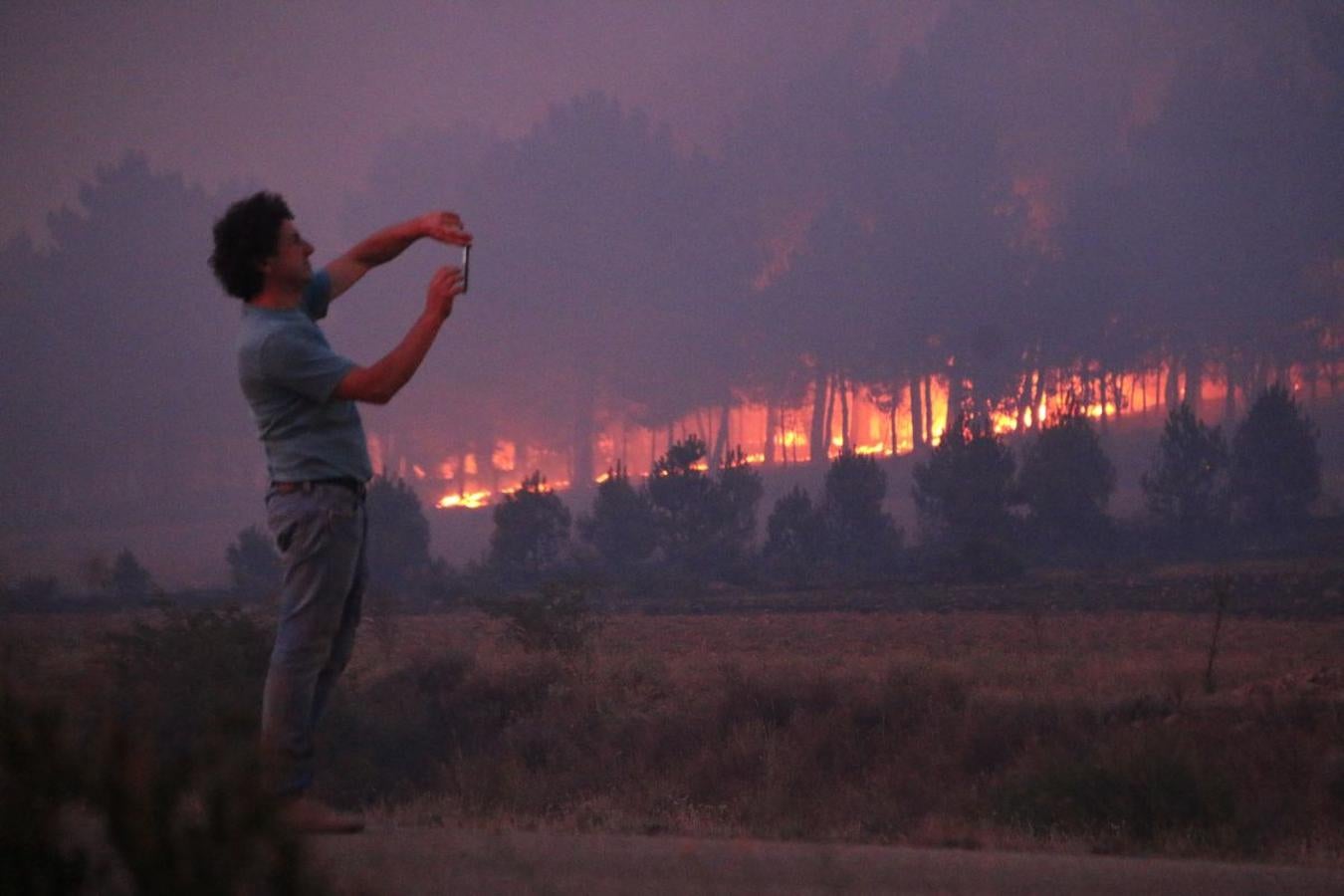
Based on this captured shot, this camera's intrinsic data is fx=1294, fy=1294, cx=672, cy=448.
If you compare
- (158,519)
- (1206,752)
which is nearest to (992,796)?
(1206,752)

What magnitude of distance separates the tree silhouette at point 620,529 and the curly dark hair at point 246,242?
68.1m

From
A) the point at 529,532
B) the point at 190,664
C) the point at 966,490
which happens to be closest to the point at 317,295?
the point at 190,664

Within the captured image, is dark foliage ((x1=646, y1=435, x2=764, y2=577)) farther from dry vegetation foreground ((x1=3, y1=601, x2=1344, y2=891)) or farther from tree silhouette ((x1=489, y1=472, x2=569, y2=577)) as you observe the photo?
dry vegetation foreground ((x1=3, y1=601, x2=1344, y2=891))

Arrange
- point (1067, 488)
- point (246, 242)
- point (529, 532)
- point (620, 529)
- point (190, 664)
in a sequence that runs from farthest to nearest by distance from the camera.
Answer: point (620, 529) → point (1067, 488) → point (529, 532) → point (190, 664) → point (246, 242)

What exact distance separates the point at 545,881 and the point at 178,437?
13892 centimetres

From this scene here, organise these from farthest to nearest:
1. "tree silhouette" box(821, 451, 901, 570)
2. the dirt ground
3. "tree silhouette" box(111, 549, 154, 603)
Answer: "tree silhouette" box(821, 451, 901, 570) → "tree silhouette" box(111, 549, 154, 603) → the dirt ground

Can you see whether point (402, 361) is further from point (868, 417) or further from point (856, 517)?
point (868, 417)

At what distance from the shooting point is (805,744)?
12.5 metres

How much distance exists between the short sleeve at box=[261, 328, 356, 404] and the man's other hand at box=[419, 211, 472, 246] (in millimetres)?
630

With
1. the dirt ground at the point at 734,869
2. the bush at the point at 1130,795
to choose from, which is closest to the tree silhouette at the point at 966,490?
the bush at the point at 1130,795

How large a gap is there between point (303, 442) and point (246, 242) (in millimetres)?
789

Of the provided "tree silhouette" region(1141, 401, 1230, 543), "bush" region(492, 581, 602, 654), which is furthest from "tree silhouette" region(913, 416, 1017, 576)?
"bush" region(492, 581, 602, 654)

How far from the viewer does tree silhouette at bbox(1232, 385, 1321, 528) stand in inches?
2990

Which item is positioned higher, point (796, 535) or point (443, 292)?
point (443, 292)
